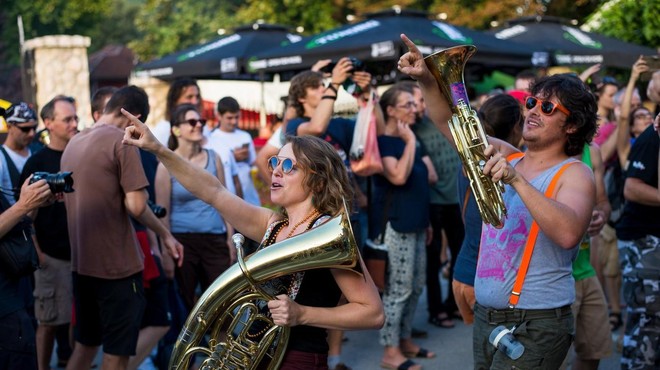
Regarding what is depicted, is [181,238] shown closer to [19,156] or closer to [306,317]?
[19,156]

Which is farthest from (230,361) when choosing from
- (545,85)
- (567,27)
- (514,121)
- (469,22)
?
(469,22)

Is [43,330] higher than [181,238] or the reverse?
the reverse

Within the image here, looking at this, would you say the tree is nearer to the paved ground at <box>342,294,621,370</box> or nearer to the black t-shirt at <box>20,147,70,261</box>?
the paved ground at <box>342,294,621,370</box>

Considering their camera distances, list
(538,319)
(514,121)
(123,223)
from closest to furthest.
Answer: (538,319) → (514,121) → (123,223)

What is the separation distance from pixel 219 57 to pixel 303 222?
9441 mm

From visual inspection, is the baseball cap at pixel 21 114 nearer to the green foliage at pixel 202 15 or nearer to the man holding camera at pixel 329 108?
the man holding camera at pixel 329 108

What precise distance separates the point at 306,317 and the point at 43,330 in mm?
3408

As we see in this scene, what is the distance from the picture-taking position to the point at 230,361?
319 centimetres

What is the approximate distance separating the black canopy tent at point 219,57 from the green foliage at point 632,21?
15.3ft

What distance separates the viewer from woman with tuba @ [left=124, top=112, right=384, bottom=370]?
300cm

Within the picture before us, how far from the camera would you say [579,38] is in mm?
12977

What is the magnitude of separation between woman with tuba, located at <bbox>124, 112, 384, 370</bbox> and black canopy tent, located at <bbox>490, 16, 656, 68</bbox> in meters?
8.92

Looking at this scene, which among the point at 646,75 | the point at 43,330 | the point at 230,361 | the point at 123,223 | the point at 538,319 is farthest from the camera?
the point at 43,330

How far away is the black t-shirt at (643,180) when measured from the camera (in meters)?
4.98
